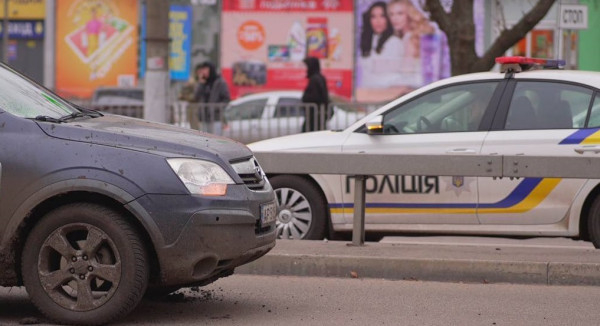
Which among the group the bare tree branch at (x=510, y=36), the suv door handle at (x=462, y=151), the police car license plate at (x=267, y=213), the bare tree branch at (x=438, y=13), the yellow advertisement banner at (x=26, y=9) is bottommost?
the police car license plate at (x=267, y=213)

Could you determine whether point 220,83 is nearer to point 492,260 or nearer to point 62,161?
point 492,260

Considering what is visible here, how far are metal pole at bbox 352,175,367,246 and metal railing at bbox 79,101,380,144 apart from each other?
8924 mm

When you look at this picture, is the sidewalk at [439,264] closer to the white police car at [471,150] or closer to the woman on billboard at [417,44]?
the white police car at [471,150]

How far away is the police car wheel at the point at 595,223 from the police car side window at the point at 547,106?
27.4 inches

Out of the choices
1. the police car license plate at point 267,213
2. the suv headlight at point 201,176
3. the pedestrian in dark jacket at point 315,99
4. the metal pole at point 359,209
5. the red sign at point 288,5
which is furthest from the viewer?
the red sign at point 288,5

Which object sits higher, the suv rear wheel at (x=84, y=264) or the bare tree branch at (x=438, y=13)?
the bare tree branch at (x=438, y=13)

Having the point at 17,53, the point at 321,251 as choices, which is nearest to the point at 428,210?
the point at 321,251

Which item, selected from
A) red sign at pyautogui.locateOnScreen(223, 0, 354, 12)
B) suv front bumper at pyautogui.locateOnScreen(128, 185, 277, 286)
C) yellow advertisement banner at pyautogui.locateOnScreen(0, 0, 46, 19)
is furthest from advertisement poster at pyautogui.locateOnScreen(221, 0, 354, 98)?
suv front bumper at pyautogui.locateOnScreen(128, 185, 277, 286)

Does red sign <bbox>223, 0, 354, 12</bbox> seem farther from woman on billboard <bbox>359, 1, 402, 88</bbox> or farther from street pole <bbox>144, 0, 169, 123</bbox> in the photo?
street pole <bbox>144, 0, 169, 123</bbox>

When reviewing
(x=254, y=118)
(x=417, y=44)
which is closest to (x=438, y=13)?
(x=254, y=118)

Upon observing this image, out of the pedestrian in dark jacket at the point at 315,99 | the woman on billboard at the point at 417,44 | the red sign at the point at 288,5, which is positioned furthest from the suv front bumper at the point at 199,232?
the red sign at the point at 288,5

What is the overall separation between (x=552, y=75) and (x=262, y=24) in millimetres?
22898

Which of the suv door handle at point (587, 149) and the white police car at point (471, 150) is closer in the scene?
the suv door handle at point (587, 149)

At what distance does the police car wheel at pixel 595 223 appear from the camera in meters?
9.38
